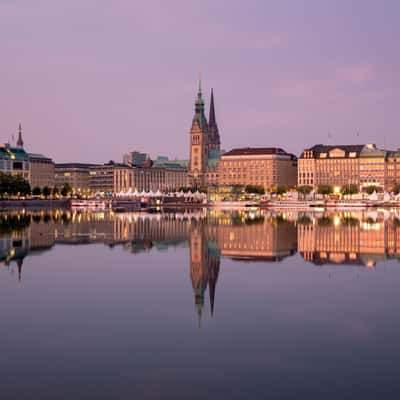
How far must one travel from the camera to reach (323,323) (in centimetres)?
1608

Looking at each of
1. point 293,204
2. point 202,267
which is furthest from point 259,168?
point 202,267

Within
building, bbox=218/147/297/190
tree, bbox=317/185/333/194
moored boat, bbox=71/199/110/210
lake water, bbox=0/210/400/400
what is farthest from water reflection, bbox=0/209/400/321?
building, bbox=218/147/297/190

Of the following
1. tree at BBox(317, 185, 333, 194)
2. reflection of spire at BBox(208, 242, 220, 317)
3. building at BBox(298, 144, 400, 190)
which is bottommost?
reflection of spire at BBox(208, 242, 220, 317)

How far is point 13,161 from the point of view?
16638 centimetres

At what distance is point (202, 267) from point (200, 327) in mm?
11316

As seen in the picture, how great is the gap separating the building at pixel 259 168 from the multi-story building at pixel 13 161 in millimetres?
56770

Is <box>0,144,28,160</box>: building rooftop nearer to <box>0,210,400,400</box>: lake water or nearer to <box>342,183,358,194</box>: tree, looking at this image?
<box>342,183,358,194</box>: tree

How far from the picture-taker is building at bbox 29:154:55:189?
181712 millimetres

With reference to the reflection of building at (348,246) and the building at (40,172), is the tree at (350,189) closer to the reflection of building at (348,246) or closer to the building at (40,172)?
the building at (40,172)

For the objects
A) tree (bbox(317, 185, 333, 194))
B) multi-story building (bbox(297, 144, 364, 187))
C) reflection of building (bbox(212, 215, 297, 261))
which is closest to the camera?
reflection of building (bbox(212, 215, 297, 261))

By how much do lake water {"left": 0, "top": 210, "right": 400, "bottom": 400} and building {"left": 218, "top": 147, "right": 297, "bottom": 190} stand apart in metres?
157

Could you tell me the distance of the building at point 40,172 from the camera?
596 ft

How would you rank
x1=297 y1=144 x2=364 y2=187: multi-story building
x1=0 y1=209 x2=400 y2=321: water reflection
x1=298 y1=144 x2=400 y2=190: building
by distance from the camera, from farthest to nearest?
x1=297 y1=144 x2=364 y2=187: multi-story building
x1=298 y1=144 x2=400 y2=190: building
x1=0 y1=209 x2=400 y2=321: water reflection

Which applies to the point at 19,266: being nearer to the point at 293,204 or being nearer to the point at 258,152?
the point at 293,204
